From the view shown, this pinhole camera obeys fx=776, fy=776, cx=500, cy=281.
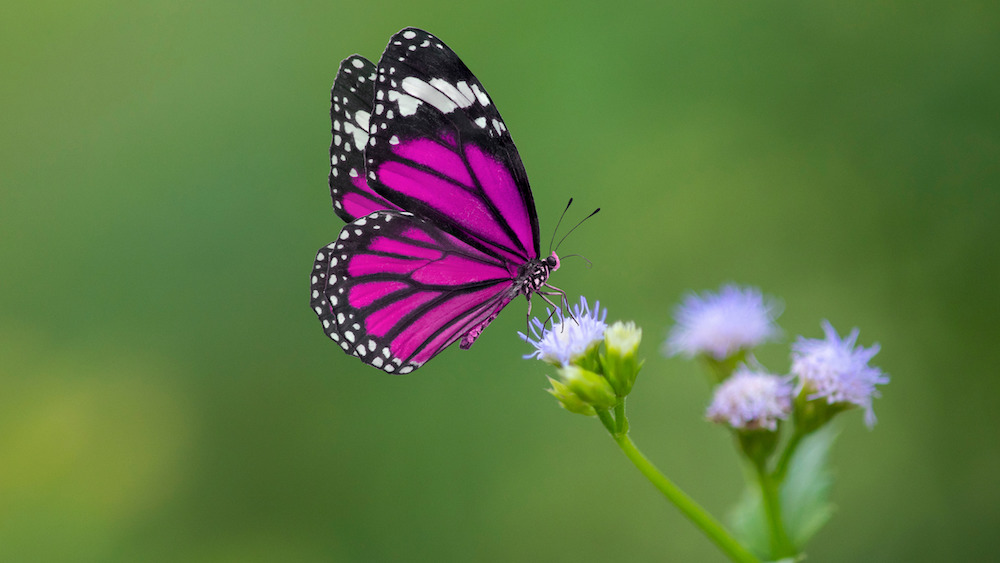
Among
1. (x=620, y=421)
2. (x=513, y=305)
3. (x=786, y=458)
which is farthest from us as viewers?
(x=513, y=305)

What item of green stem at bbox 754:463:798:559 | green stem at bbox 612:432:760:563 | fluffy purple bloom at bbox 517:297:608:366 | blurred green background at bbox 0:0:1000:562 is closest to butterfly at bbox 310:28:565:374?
fluffy purple bloom at bbox 517:297:608:366

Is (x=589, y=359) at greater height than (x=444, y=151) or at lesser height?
lesser


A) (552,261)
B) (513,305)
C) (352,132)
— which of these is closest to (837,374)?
(552,261)

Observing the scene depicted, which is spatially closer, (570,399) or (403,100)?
(570,399)

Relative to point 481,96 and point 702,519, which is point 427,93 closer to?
point 481,96

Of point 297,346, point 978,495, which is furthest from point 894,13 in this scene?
point 297,346

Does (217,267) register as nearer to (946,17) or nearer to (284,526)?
(284,526)

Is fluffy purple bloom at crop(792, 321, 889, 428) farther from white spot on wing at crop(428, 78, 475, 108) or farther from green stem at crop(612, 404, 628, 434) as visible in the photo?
white spot on wing at crop(428, 78, 475, 108)
